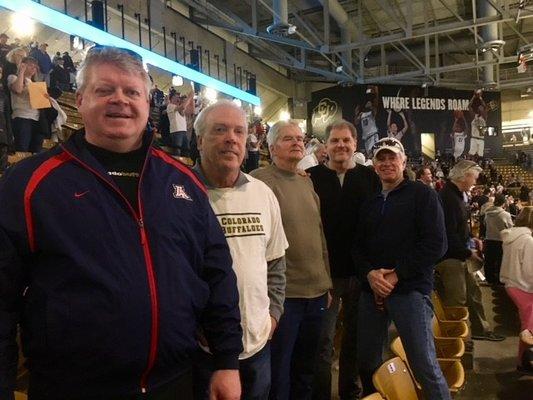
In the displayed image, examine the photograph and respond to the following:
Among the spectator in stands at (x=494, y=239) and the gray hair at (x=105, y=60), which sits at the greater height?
the gray hair at (x=105, y=60)

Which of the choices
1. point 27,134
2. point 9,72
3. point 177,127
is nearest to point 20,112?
point 27,134

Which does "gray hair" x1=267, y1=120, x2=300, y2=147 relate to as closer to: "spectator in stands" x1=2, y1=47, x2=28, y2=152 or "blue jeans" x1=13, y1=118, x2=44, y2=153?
"spectator in stands" x1=2, y1=47, x2=28, y2=152

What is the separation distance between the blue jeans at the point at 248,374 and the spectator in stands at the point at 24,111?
403cm

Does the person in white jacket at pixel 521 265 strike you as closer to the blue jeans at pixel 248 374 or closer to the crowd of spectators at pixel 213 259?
the crowd of spectators at pixel 213 259

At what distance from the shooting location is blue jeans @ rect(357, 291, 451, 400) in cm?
196

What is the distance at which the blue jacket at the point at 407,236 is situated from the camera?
2.01m

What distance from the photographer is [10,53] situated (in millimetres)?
4582

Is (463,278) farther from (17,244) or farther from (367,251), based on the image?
(17,244)

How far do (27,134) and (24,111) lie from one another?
0.77ft

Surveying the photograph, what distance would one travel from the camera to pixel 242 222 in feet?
4.99

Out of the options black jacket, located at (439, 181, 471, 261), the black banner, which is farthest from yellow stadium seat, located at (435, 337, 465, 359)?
the black banner

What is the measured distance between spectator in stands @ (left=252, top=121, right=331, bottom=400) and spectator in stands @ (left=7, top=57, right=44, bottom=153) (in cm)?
345

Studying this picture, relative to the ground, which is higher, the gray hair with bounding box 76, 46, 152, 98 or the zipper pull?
the gray hair with bounding box 76, 46, 152, 98

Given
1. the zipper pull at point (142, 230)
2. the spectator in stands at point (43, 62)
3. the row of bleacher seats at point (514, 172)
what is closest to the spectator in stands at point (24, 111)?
the spectator in stands at point (43, 62)
